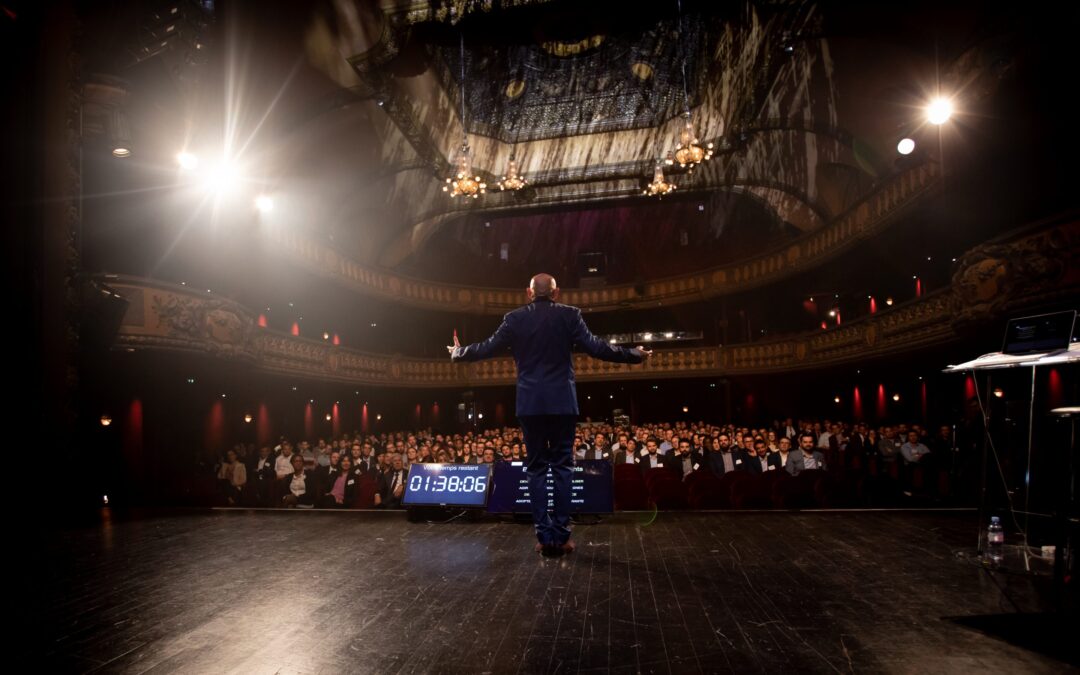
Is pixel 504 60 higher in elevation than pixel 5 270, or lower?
higher

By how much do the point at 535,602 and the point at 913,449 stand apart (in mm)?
11278

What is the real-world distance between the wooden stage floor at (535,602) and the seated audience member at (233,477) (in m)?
7.53

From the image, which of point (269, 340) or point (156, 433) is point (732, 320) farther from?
point (156, 433)

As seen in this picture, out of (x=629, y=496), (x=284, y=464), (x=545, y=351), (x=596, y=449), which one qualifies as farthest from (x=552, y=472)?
(x=284, y=464)

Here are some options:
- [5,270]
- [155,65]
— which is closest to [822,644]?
[5,270]

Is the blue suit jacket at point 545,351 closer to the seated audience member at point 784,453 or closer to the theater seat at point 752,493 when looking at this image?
the theater seat at point 752,493

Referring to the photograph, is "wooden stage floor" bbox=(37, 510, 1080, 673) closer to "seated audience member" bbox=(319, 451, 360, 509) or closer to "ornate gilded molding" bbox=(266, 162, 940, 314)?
"seated audience member" bbox=(319, 451, 360, 509)

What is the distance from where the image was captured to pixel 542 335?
399cm

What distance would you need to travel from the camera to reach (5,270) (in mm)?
4176

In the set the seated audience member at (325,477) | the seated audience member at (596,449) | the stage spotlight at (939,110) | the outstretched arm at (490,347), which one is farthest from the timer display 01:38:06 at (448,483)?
the stage spotlight at (939,110)

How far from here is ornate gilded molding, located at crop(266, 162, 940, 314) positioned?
563 inches

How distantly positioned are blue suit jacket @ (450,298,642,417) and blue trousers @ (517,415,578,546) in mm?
102

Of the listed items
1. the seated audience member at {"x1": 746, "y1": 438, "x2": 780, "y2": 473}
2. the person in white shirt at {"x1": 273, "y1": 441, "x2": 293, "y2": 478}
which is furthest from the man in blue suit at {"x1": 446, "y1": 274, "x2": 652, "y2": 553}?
the person in white shirt at {"x1": 273, "y1": 441, "x2": 293, "y2": 478}

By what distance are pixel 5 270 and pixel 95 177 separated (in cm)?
574
